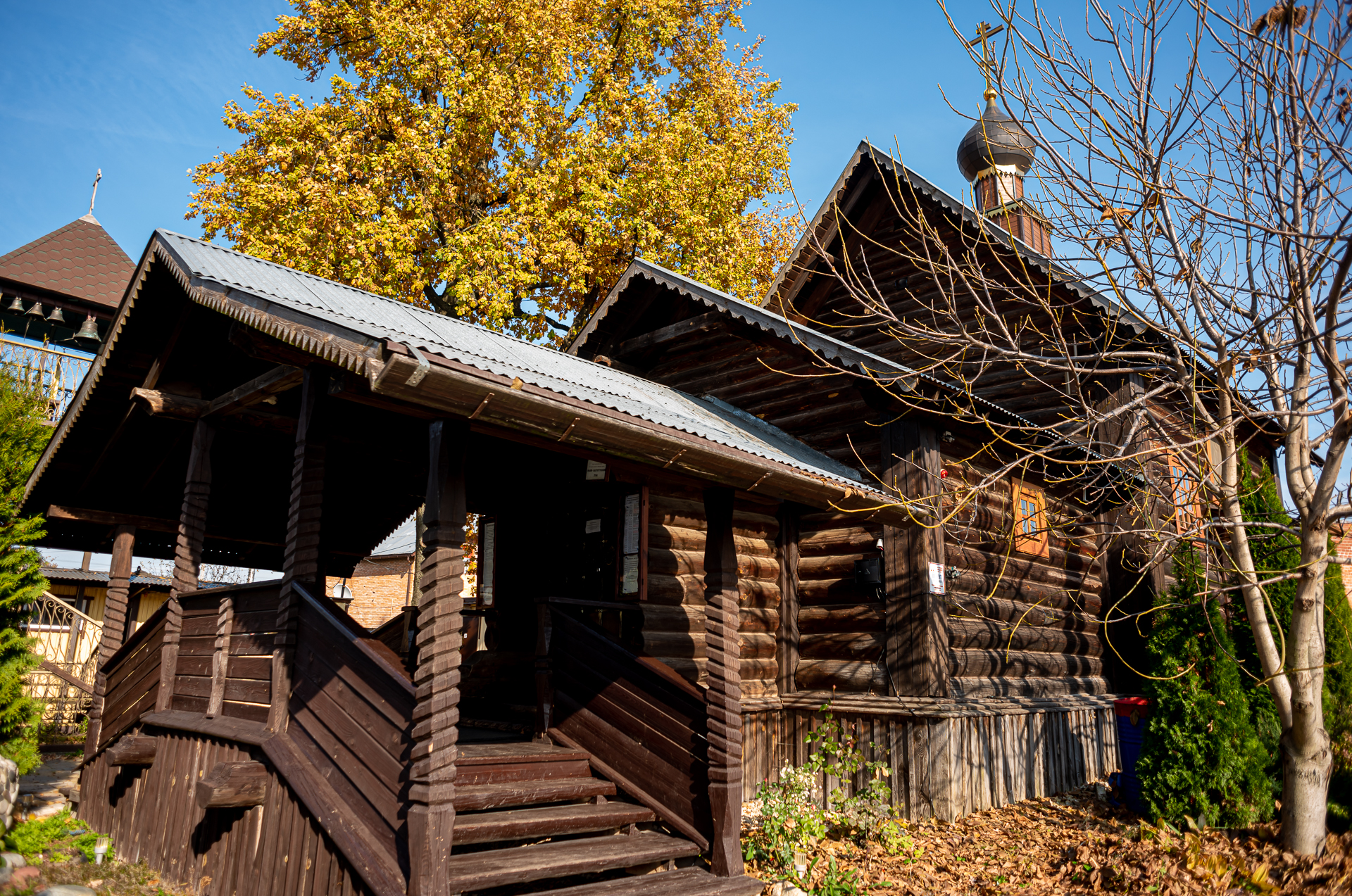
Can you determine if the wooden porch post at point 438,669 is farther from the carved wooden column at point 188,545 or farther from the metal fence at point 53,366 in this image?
the metal fence at point 53,366

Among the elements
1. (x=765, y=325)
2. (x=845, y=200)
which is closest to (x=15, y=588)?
(x=765, y=325)

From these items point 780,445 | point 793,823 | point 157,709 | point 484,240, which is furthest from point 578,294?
point 793,823

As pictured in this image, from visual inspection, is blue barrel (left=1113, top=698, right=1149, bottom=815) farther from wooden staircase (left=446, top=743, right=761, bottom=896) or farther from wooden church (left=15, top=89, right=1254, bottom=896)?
wooden staircase (left=446, top=743, right=761, bottom=896)

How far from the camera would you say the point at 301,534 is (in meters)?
6.80

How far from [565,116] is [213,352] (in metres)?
13.0

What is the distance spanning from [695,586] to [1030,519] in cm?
457

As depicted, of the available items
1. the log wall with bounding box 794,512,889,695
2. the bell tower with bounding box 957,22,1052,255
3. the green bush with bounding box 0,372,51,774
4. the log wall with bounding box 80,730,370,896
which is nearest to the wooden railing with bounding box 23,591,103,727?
the log wall with bounding box 80,730,370,896

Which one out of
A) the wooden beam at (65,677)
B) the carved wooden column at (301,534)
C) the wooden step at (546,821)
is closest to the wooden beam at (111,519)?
the wooden beam at (65,677)

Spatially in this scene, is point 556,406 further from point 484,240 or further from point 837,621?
point 484,240

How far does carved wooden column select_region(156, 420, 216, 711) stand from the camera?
841 centimetres

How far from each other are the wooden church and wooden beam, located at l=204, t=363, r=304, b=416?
4 cm

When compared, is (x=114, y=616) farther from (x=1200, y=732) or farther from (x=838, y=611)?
(x=1200, y=732)

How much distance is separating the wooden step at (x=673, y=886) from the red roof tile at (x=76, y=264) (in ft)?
79.7

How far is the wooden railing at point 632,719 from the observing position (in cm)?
696
